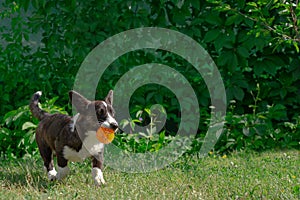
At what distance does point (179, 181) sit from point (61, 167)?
3.25ft

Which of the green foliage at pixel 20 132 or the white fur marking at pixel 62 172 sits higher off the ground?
the white fur marking at pixel 62 172

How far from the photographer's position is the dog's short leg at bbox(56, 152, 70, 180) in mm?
4516

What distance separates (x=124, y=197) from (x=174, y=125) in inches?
119

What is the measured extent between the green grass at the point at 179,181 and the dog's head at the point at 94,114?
0.51 m

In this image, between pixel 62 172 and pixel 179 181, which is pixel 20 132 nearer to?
pixel 62 172

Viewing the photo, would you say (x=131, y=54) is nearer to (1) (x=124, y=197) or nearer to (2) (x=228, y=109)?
(2) (x=228, y=109)

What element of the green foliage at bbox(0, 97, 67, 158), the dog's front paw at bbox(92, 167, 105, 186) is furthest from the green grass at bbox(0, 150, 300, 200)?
the green foliage at bbox(0, 97, 67, 158)

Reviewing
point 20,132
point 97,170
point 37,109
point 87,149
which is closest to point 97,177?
point 97,170

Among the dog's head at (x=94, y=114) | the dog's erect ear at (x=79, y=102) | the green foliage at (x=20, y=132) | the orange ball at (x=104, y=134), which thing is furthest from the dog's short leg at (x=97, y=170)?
the green foliage at (x=20, y=132)

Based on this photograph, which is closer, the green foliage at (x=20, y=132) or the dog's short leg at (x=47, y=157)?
the dog's short leg at (x=47, y=157)

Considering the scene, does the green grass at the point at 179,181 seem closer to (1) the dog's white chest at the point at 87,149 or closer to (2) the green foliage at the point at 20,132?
(1) the dog's white chest at the point at 87,149

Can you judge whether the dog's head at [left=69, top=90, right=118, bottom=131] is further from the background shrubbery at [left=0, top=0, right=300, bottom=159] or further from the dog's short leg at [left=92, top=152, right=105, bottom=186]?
the background shrubbery at [left=0, top=0, right=300, bottom=159]

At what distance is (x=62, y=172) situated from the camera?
15.0 feet

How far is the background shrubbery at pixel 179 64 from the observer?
6.32 m
